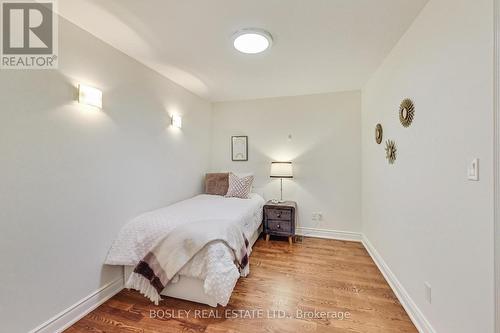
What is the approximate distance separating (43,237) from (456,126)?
2833 mm

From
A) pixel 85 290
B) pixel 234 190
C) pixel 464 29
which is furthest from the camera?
pixel 234 190

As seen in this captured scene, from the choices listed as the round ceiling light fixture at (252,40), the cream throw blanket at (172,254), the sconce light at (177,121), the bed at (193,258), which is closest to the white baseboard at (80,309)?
the bed at (193,258)

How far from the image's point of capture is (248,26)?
1.81m

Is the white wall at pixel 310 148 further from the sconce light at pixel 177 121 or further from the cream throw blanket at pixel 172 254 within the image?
the cream throw blanket at pixel 172 254

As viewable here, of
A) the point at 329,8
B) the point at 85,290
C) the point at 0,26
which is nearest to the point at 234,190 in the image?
the point at 85,290

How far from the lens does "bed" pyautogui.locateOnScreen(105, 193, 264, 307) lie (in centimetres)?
171

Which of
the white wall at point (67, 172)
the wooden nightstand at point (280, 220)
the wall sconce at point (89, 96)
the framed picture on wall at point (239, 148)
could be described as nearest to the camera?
the white wall at point (67, 172)

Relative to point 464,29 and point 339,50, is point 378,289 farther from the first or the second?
point 339,50

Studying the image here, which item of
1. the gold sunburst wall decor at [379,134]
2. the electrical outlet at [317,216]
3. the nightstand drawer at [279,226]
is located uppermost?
the gold sunburst wall decor at [379,134]

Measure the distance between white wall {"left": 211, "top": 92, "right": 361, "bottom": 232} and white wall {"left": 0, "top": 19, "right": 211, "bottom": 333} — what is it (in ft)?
5.97

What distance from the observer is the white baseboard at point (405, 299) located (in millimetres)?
1573

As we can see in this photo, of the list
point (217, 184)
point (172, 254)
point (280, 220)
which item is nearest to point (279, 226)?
point (280, 220)

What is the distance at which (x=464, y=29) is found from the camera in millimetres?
1199

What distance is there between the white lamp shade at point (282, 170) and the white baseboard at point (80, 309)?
8.05ft
